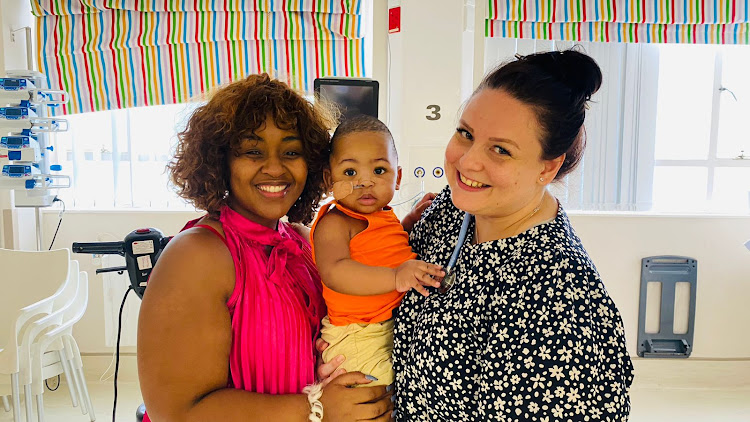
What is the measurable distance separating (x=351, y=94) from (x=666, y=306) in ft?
9.18

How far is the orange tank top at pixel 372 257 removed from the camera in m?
1.21

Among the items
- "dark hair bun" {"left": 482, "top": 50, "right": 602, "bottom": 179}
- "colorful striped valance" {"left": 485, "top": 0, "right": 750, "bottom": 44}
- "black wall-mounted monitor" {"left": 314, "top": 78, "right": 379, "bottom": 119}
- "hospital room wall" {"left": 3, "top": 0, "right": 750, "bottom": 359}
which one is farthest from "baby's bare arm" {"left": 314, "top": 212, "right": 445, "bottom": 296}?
"colorful striped valance" {"left": 485, "top": 0, "right": 750, "bottom": 44}

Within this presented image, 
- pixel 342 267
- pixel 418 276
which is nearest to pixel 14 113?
pixel 342 267

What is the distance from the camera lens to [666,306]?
3576 millimetres

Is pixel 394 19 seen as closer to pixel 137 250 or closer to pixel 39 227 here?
pixel 137 250

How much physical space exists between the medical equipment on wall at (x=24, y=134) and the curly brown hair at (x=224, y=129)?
85.8 inches

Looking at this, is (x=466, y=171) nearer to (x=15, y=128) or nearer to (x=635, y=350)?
(x=15, y=128)

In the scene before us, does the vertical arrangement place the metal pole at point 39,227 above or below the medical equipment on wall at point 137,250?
below

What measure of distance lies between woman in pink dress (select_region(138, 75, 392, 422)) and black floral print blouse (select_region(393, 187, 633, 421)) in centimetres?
21

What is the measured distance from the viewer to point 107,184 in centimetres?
365

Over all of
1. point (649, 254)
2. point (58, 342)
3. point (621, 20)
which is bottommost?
point (58, 342)

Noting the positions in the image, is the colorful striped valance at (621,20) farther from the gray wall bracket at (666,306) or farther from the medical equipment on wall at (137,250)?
the medical equipment on wall at (137,250)

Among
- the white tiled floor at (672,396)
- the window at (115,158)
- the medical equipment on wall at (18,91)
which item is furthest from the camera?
the window at (115,158)

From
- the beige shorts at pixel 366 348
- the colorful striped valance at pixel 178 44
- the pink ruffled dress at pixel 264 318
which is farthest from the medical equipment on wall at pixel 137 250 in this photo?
the colorful striped valance at pixel 178 44
